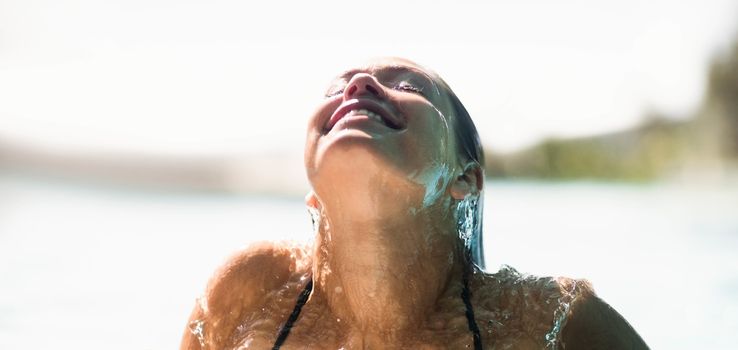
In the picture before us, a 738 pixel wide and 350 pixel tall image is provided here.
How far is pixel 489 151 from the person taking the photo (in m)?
16.2

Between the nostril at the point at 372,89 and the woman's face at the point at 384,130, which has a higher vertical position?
the nostril at the point at 372,89

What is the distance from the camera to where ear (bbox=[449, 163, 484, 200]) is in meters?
2.26

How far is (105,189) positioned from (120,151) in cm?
111

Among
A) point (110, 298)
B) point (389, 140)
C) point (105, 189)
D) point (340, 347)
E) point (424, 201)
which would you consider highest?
point (389, 140)

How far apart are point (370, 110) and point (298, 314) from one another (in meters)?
0.59

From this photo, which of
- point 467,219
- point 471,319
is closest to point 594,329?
point 471,319

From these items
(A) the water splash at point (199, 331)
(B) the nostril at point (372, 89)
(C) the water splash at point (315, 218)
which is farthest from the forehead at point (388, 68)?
(A) the water splash at point (199, 331)

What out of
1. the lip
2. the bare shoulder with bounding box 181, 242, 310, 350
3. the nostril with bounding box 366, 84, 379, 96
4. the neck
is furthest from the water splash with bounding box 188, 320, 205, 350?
the nostril with bounding box 366, 84, 379, 96

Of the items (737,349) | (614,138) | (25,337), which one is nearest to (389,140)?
(737,349)

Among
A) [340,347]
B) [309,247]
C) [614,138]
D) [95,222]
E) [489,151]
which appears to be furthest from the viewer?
[614,138]

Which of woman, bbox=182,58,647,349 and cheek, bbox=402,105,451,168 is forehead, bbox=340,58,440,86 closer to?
woman, bbox=182,58,647,349

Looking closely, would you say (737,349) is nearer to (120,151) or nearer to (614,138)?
(120,151)

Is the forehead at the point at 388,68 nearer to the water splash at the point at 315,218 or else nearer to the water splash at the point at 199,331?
the water splash at the point at 315,218

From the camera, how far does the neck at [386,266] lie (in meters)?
2.14
